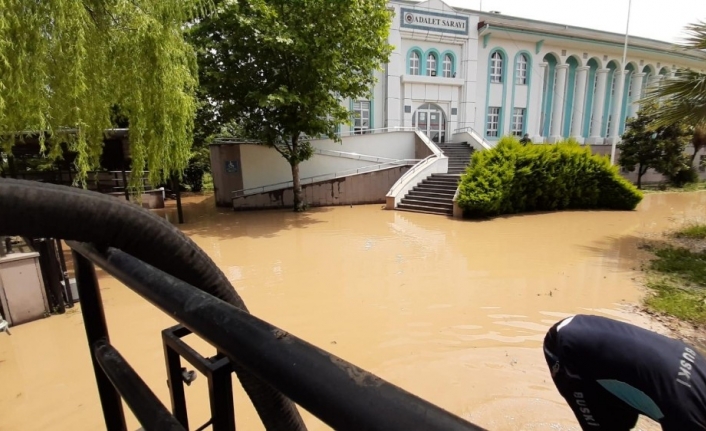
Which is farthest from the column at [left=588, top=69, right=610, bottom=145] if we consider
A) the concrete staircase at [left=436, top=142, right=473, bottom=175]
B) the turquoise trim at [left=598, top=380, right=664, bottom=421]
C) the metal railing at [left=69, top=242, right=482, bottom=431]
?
the metal railing at [left=69, top=242, right=482, bottom=431]

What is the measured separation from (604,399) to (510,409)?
229 centimetres

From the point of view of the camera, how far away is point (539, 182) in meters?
14.2

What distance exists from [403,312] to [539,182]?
10.9 meters

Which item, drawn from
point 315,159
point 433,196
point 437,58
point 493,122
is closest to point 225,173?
point 315,159

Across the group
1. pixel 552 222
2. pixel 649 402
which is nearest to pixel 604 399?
pixel 649 402

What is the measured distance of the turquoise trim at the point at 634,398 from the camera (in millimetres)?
1518

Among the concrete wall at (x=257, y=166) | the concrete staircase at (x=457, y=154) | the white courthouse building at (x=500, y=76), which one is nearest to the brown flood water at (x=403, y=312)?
the concrete wall at (x=257, y=166)

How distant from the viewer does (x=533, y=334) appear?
16.5 ft

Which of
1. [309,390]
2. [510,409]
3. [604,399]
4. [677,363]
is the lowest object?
[510,409]

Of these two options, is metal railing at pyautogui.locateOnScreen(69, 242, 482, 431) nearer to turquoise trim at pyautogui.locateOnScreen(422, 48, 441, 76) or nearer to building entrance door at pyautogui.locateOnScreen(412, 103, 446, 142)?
building entrance door at pyautogui.locateOnScreen(412, 103, 446, 142)

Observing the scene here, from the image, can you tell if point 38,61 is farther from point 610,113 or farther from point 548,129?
point 610,113

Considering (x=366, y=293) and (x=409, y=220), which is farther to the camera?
(x=409, y=220)

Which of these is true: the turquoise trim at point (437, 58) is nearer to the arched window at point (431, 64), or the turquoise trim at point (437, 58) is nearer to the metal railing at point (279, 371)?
the arched window at point (431, 64)

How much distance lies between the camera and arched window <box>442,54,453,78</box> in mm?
23766
